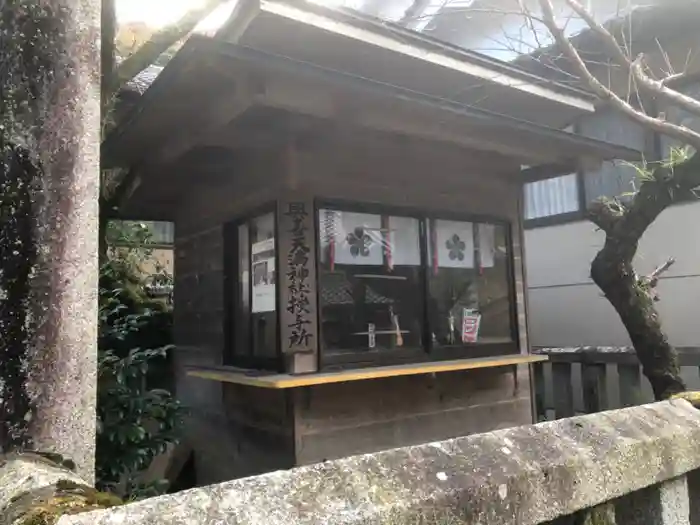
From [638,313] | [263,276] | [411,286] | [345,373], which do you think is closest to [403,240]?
[411,286]

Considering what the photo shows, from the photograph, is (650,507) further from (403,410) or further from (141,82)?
(141,82)

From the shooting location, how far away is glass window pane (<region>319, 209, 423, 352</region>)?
504cm

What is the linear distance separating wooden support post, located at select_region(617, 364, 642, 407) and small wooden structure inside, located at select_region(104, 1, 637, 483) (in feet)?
5.21

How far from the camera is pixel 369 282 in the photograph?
529cm

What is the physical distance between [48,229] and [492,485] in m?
1.42

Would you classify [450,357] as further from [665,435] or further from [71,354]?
[71,354]

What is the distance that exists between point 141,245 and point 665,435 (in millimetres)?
8717

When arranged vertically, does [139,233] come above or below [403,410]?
above

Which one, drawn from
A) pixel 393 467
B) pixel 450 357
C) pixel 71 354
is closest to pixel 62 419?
pixel 71 354

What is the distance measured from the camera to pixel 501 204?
6.35 metres

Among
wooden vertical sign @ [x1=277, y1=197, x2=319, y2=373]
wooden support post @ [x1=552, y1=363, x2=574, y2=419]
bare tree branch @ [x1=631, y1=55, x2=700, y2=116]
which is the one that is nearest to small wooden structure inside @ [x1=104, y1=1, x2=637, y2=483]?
wooden vertical sign @ [x1=277, y1=197, x2=319, y2=373]

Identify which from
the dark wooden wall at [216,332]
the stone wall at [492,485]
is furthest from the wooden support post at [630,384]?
the stone wall at [492,485]

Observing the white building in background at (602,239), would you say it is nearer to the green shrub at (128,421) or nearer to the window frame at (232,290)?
the window frame at (232,290)

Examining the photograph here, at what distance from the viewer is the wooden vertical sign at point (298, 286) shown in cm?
471
